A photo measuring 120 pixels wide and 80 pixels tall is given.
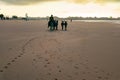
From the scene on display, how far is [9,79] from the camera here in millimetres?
9398

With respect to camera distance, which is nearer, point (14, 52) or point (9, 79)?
point (9, 79)

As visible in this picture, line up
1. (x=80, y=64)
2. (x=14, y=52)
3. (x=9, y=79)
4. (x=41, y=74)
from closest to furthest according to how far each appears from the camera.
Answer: (x=9, y=79) < (x=41, y=74) < (x=80, y=64) < (x=14, y=52)

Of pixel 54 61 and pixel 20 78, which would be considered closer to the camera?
pixel 20 78

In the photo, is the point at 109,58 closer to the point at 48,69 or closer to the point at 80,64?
the point at 80,64

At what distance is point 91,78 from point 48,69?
71.0 inches

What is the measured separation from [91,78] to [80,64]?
2.03 metres

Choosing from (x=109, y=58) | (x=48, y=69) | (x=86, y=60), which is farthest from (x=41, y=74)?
(x=109, y=58)

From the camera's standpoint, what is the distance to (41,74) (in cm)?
1005

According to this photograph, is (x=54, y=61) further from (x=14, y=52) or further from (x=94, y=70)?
(x=14, y=52)

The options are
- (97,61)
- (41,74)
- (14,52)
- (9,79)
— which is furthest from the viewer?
(14,52)

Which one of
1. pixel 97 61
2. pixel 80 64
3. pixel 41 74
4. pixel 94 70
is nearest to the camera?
pixel 41 74

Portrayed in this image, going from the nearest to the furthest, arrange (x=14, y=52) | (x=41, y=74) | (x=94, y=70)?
(x=41, y=74) < (x=94, y=70) < (x=14, y=52)

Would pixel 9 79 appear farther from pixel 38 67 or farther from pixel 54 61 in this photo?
pixel 54 61

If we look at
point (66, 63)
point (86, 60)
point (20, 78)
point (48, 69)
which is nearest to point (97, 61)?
point (86, 60)
